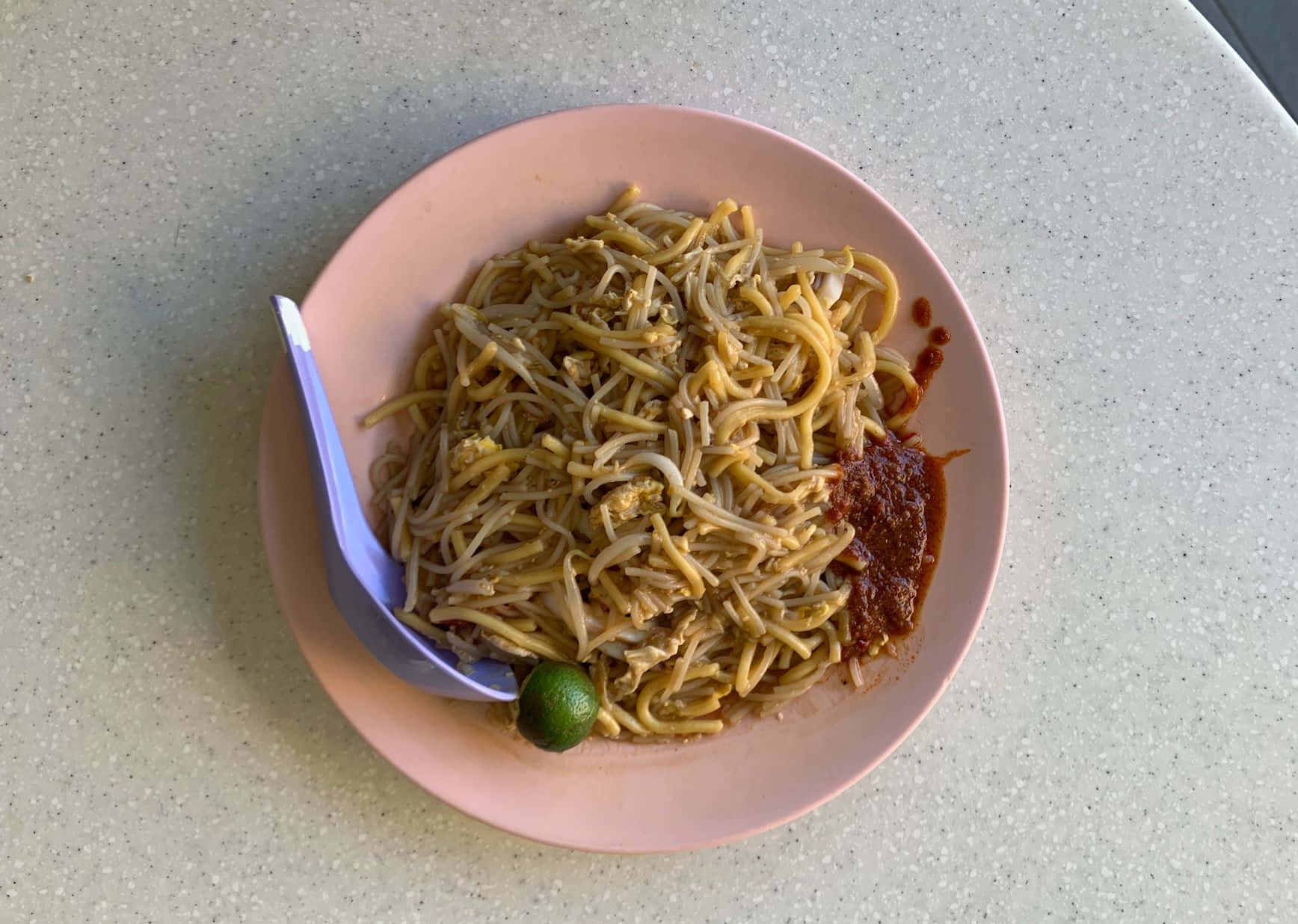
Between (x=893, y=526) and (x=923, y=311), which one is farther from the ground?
(x=923, y=311)

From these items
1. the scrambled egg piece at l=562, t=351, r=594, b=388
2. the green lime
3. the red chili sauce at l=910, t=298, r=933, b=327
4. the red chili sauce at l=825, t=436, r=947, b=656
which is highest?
the red chili sauce at l=910, t=298, r=933, b=327

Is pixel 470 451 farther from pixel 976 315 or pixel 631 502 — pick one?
pixel 976 315

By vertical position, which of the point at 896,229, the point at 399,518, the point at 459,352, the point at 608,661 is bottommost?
the point at 608,661

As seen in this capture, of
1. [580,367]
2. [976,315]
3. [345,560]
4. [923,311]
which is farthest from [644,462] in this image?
[976,315]

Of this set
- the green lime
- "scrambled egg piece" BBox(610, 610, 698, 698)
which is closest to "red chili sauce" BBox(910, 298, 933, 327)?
"scrambled egg piece" BBox(610, 610, 698, 698)

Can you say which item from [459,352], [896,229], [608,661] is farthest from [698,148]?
[608,661]

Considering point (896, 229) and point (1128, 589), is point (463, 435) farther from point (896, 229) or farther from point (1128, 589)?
point (1128, 589)

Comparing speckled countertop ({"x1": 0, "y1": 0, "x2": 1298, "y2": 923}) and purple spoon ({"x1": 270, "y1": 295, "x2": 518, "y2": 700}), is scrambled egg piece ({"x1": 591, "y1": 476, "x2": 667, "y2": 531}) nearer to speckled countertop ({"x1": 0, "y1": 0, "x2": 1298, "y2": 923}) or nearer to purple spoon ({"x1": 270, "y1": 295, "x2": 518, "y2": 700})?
purple spoon ({"x1": 270, "y1": 295, "x2": 518, "y2": 700})
